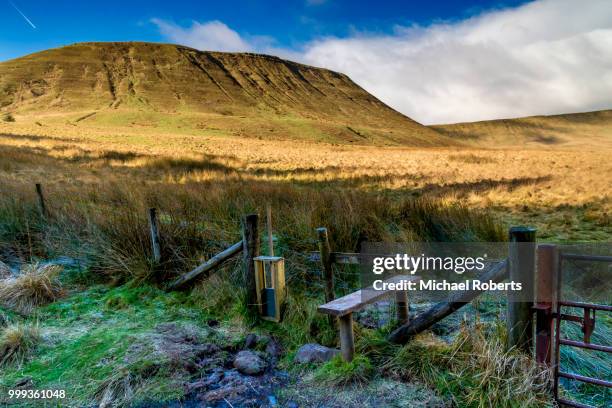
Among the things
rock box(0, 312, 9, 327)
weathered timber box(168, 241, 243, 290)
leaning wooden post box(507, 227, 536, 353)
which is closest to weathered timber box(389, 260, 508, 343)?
leaning wooden post box(507, 227, 536, 353)

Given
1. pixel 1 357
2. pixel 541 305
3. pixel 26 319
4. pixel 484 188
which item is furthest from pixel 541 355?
pixel 484 188

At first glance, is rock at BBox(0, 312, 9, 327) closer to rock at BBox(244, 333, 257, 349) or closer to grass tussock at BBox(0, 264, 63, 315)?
grass tussock at BBox(0, 264, 63, 315)

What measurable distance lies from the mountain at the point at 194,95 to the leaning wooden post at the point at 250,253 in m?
57.5

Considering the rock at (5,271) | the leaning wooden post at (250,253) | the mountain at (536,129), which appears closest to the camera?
the leaning wooden post at (250,253)

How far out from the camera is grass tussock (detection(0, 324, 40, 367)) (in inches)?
177

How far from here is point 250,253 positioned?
5332 millimetres

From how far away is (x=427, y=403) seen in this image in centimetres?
359

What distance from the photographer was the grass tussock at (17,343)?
14.8 feet

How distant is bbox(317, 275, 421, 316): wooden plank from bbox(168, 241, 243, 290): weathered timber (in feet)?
6.00

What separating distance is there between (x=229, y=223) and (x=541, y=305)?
5.28m

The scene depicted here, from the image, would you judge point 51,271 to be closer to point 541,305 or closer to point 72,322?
point 72,322

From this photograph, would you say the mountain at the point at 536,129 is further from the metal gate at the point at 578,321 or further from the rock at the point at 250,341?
the metal gate at the point at 578,321

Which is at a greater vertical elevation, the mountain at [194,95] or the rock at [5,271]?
the mountain at [194,95]

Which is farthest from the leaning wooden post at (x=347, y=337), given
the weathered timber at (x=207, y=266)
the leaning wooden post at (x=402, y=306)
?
the weathered timber at (x=207, y=266)
